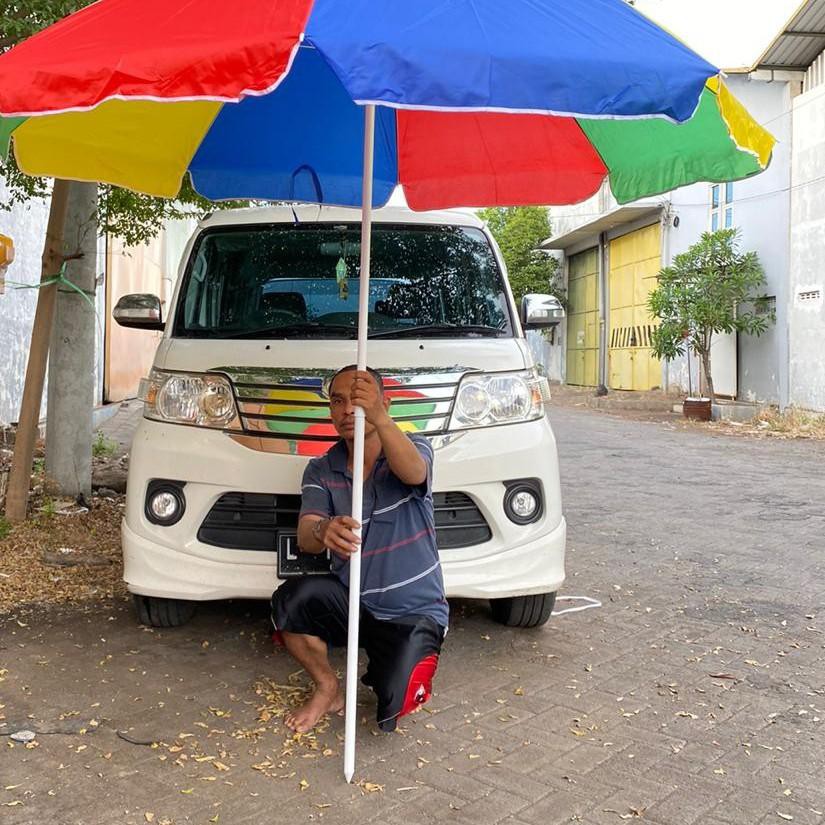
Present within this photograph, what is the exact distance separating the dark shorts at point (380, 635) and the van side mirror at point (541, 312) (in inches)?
83.1

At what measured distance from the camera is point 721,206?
19.6 m

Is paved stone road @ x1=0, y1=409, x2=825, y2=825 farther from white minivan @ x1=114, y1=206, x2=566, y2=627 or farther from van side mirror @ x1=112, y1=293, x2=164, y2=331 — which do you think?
van side mirror @ x1=112, y1=293, x2=164, y2=331

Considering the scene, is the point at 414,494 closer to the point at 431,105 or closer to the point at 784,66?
the point at 431,105

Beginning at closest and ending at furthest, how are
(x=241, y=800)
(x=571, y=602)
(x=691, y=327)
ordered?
(x=241, y=800), (x=571, y=602), (x=691, y=327)

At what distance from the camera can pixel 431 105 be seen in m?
2.30

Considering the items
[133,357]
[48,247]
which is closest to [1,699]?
[48,247]

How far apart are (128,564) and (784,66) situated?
16181 millimetres

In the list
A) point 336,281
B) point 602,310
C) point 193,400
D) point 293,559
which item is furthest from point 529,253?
point 293,559

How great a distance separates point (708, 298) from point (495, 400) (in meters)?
14.2

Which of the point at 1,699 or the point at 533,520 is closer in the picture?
the point at 1,699

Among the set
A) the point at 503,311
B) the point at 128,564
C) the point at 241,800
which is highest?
the point at 503,311

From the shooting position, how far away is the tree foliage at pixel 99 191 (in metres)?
4.82

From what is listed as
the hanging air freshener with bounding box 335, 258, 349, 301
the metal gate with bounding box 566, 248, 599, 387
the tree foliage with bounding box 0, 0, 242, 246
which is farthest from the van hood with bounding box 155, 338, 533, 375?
the metal gate with bounding box 566, 248, 599, 387

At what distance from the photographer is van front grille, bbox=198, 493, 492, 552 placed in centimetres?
385
